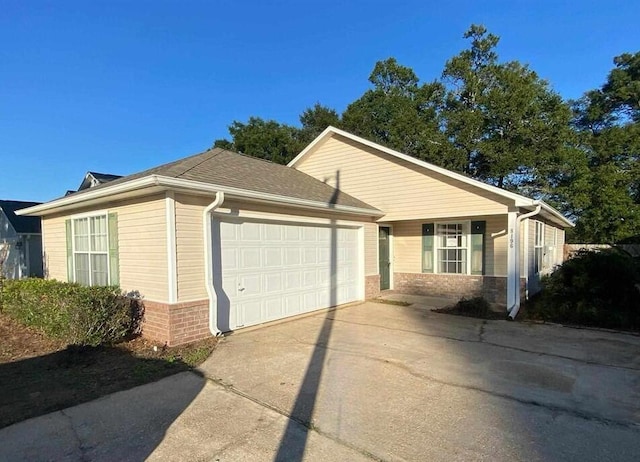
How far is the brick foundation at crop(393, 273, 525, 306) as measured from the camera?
36.2 ft

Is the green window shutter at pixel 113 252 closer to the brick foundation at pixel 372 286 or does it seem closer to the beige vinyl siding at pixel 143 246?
the beige vinyl siding at pixel 143 246

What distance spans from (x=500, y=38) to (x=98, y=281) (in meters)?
27.0

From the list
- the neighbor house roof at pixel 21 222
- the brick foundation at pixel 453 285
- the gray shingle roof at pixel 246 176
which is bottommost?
the brick foundation at pixel 453 285

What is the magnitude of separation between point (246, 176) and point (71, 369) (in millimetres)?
4984

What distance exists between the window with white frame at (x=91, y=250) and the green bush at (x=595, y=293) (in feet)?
31.9

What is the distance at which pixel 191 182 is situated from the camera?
6.62 metres

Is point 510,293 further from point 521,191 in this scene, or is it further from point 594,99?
point 594,99

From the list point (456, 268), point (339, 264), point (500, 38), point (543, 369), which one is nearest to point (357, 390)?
point (543, 369)

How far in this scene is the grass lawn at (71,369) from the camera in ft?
14.8

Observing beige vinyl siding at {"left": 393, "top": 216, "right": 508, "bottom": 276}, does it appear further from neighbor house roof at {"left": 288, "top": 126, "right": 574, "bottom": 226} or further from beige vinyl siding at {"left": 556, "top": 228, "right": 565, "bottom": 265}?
beige vinyl siding at {"left": 556, "top": 228, "right": 565, "bottom": 265}

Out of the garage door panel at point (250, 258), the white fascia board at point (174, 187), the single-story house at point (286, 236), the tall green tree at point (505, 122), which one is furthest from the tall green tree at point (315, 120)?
the garage door panel at point (250, 258)

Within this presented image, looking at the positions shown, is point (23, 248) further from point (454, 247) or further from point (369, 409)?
point (369, 409)

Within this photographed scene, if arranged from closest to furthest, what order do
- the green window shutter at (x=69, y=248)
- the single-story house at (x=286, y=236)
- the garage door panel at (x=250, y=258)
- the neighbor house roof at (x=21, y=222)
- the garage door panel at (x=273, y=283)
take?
the single-story house at (x=286, y=236), the garage door panel at (x=250, y=258), the garage door panel at (x=273, y=283), the green window shutter at (x=69, y=248), the neighbor house roof at (x=21, y=222)

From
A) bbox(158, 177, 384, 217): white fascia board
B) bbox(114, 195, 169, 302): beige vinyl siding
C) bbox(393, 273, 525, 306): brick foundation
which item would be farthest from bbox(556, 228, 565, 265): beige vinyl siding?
bbox(114, 195, 169, 302): beige vinyl siding
